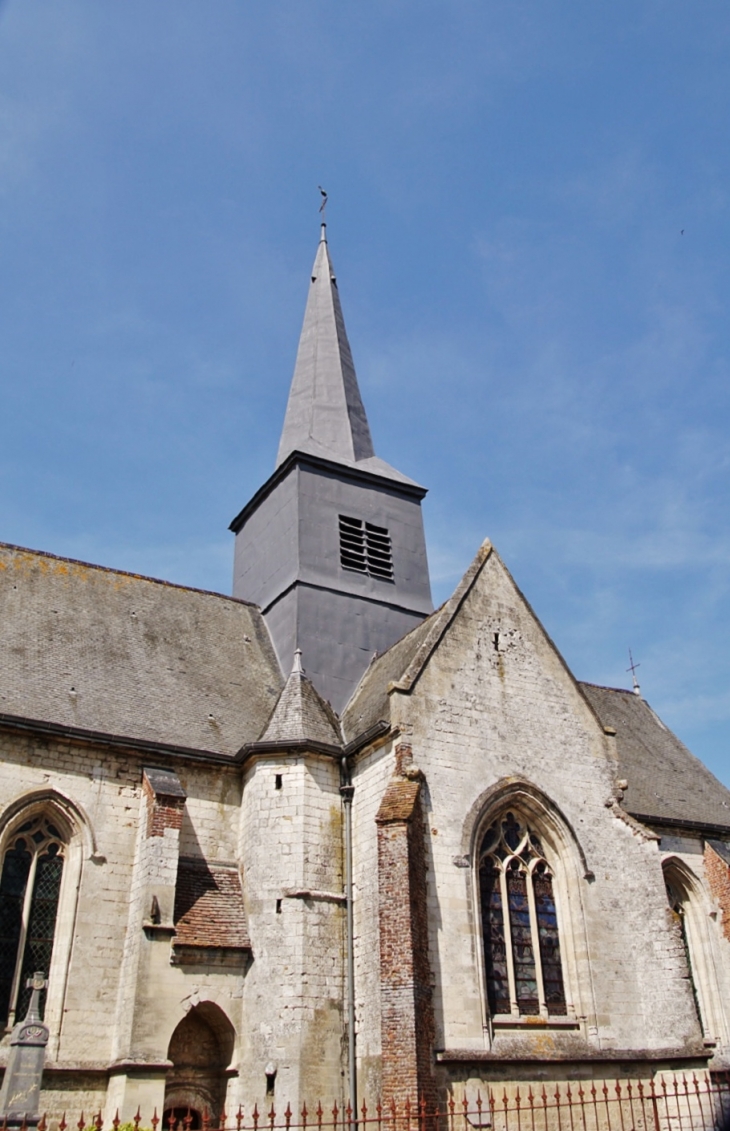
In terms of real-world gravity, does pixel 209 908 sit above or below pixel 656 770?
below

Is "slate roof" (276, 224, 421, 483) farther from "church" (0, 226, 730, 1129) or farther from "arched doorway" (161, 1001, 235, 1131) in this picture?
"arched doorway" (161, 1001, 235, 1131)

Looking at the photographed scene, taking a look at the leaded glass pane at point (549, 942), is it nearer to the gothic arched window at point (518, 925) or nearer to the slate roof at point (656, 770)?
the gothic arched window at point (518, 925)

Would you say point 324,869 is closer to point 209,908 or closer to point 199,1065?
point 209,908

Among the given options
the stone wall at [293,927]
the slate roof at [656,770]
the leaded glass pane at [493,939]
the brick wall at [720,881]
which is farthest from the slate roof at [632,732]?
the leaded glass pane at [493,939]

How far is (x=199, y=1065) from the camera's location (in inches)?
533

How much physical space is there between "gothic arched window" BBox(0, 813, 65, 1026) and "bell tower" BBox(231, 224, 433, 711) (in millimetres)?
5811

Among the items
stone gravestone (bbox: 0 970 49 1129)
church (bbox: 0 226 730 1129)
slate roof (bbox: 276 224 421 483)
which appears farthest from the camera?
slate roof (bbox: 276 224 421 483)

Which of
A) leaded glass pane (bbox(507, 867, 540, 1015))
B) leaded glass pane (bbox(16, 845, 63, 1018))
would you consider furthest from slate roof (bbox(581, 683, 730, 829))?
leaded glass pane (bbox(16, 845, 63, 1018))

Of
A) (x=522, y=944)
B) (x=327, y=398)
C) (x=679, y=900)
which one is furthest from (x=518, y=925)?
(x=327, y=398)

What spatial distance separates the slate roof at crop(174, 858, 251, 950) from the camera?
13.7m

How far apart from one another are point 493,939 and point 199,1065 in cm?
463

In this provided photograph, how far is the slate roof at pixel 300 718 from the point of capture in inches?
610

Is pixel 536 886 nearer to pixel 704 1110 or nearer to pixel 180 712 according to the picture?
pixel 704 1110

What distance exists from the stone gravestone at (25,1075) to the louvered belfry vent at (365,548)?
1222cm
